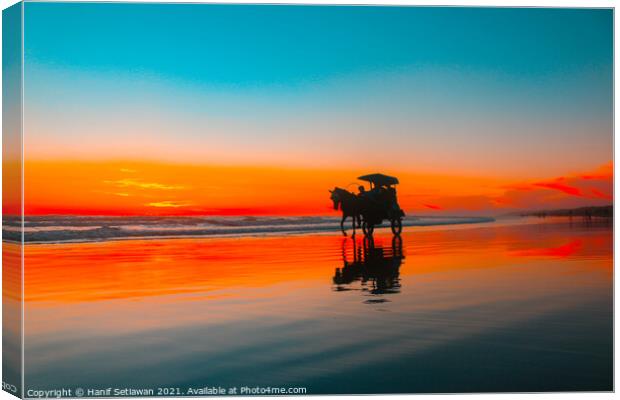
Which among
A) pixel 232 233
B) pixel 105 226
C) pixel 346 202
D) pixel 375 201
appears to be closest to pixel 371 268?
pixel 346 202

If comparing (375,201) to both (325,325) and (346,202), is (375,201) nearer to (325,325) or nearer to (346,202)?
(346,202)

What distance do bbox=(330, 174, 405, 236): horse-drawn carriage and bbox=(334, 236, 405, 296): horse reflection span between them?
1.62 feet

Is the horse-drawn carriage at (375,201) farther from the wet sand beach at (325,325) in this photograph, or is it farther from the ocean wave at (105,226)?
the wet sand beach at (325,325)

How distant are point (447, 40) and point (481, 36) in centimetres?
33

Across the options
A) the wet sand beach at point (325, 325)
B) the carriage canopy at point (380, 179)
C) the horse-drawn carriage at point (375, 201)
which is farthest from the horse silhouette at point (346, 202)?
the wet sand beach at point (325, 325)

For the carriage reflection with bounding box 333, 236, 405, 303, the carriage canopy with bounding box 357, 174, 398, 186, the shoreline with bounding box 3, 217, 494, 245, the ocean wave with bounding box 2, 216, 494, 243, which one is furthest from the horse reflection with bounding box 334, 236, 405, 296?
the carriage canopy with bounding box 357, 174, 398, 186

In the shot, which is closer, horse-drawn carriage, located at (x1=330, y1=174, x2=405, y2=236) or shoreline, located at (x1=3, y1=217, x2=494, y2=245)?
horse-drawn carriage, located at (x1=330, y1=174, x2=405, y2=236)

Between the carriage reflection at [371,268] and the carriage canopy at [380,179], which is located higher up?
the carriage canopy at [380,179]

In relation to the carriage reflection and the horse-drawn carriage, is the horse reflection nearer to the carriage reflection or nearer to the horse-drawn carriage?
the carriage reflection

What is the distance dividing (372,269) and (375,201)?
3.35 feet

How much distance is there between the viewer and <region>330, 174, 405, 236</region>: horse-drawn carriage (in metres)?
8.76

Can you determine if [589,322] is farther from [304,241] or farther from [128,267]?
[304,241]

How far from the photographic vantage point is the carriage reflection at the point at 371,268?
28.4ft

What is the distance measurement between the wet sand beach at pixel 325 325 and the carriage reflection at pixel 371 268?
45 mm
